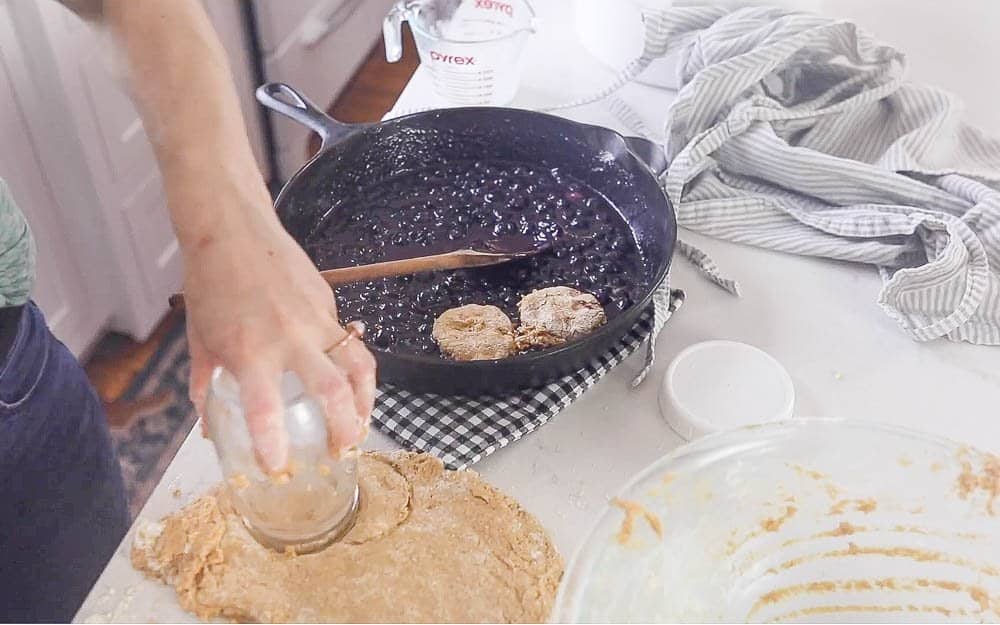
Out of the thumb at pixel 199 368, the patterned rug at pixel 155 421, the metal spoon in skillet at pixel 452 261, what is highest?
the thumb at pixel 199 368

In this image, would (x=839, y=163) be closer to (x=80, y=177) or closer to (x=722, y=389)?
(x=722, y=389)

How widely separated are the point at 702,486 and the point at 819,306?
37 centimetres

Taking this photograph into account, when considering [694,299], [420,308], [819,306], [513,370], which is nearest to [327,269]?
[420,308]

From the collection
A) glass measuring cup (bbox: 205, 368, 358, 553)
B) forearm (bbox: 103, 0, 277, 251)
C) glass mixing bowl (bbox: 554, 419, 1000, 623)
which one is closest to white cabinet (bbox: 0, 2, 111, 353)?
forearm (bbox: 103, 0, 277, 251)

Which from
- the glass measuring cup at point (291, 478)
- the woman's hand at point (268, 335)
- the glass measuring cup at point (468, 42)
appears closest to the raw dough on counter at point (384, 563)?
the glass measuring cup at point (291, 478)

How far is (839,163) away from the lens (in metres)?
0.89

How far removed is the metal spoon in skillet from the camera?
75 cm

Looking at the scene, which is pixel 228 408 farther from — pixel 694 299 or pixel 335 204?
pixel 694 299

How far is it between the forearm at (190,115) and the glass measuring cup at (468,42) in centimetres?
38

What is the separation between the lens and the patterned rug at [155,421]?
1.51 m

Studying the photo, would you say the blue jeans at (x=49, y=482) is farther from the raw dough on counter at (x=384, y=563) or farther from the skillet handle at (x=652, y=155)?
the skillet handle at (x=652, y=155)

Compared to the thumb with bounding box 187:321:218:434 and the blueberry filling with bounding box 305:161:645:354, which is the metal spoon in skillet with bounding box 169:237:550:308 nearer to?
the blueberry filling with bounding box 305:161:645:354

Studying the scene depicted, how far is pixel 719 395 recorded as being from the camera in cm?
75

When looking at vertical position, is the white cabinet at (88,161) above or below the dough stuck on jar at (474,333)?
below
